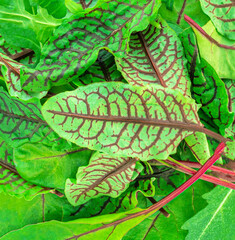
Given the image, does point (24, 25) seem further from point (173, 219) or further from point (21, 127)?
point (173, 219)

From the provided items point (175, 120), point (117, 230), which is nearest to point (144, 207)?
point (117, 230)

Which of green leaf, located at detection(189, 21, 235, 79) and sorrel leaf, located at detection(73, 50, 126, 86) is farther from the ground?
green leaf, located at detection(189, 21, 235, 79)

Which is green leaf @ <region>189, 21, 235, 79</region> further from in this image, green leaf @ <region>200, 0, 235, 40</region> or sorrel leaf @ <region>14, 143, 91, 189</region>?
sorrel leaf @ <region>14, 143, 91, 189</region>

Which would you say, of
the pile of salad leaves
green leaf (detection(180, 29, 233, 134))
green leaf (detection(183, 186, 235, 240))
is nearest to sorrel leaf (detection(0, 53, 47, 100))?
the pile of salad leaves

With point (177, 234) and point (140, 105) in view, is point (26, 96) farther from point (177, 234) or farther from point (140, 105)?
point (177, 234)

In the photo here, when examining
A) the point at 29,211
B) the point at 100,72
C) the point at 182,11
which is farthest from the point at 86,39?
the point at 29,211
